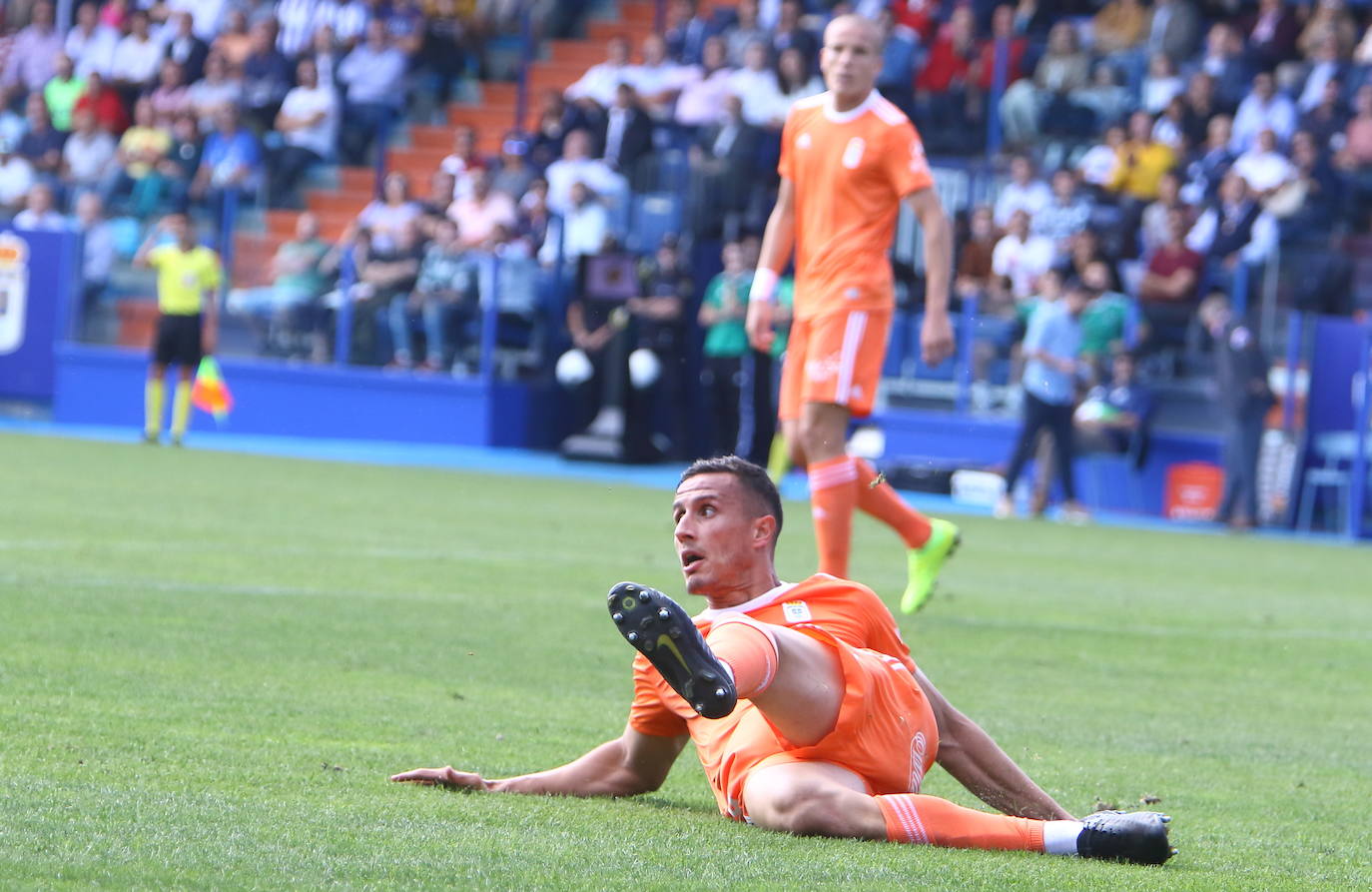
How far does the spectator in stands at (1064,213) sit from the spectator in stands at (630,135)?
15.2 feet

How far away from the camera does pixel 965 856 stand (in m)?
4.23

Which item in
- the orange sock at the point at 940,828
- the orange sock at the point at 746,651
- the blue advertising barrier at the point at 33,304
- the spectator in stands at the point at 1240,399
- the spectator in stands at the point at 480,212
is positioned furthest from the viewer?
the blue advertising barrier at the point at 33,304

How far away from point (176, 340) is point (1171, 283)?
949 centimetres

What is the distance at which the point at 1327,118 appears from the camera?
62.7ft

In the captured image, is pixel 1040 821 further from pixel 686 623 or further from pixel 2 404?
pixel 2 404

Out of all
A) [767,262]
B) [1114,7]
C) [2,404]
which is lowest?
[2,404]

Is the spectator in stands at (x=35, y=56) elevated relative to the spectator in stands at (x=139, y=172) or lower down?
elevated

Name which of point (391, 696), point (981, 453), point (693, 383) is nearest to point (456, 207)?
point (693, 383)

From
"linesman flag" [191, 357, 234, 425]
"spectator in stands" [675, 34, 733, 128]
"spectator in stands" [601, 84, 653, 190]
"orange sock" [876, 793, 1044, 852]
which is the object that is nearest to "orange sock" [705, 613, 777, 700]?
"orange sock" [876, 793, 1044, 852]

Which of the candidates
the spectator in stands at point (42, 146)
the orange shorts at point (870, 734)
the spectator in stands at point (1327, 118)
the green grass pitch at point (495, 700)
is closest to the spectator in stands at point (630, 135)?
the spectator in stands at point (1327, 118)

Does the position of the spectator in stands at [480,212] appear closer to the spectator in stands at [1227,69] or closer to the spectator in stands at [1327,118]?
the spectator in stands at [1227,69]

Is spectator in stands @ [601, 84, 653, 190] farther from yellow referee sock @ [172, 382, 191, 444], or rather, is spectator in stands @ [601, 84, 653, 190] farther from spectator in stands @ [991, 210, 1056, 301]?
yellow referee sock @ [172, 382, 191, 444]

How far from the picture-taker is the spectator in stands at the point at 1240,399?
18.0 m

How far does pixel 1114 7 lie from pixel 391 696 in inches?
681
